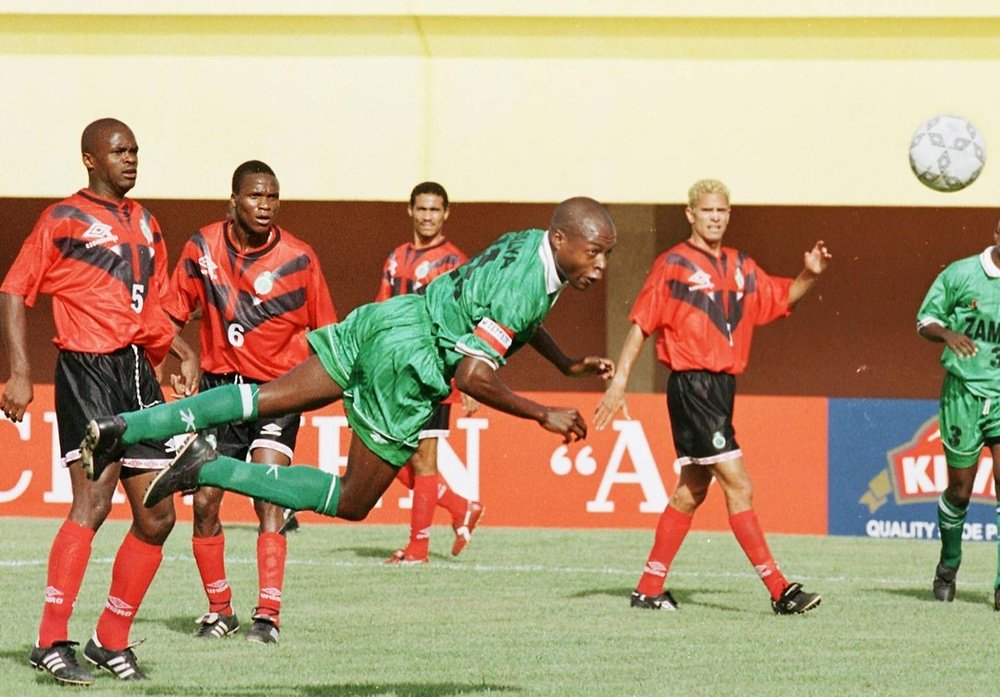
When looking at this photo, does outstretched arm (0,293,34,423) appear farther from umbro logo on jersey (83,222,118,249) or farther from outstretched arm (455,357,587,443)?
outstretched arm (455,357,587,443)

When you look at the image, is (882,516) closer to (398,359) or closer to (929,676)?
(929,676)

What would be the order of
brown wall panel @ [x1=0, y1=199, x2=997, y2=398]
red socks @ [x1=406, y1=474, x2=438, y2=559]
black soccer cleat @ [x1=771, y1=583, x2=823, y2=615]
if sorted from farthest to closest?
brown wall panel @ [x1=0, y1=199, x2=997, y2=398], red socks @ [x1=406, y1=474, x2=438, y2=559], black soccer cleat @ [x1=771, y1=583, x2=823, y2=615]

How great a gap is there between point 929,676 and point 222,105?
35.5 feet

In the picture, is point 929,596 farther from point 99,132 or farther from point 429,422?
point 99,132

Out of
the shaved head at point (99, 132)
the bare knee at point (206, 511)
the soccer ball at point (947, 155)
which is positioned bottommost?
the bare knee at point (206, 511)

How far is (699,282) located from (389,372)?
3.61m

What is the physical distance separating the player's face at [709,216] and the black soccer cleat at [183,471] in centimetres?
409

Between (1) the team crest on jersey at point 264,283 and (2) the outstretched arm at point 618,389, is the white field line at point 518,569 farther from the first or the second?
(1) the team crest on jersey at point 264,283

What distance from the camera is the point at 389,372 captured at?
7188 mm

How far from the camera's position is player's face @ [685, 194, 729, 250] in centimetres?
1028

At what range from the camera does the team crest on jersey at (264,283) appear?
8.94m

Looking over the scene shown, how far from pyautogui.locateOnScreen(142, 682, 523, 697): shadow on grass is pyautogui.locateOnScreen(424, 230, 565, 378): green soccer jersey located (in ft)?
4.12

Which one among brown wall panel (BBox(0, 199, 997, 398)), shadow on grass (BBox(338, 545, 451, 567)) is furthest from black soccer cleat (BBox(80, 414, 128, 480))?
brown wall panel (BBox(0, 199, 997, 398))

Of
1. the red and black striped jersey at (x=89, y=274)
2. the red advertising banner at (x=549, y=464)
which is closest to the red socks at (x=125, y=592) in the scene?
the red and black striped jersey at (x=89, y=274)
